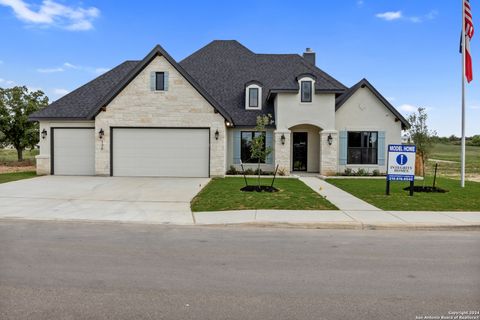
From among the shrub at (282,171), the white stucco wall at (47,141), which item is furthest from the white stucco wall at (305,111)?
the white stucco wall at (47,141)

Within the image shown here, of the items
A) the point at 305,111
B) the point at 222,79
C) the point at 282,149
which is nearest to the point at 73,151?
the point at 222,79

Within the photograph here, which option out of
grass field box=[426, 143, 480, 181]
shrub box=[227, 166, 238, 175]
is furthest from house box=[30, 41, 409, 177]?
grass field box=[426, 143, 480, 181]

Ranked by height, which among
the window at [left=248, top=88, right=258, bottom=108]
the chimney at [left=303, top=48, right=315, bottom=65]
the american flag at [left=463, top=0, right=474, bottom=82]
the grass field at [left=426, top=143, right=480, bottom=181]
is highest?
the chimney at [left=303, top=48, right=315, bottom=65]

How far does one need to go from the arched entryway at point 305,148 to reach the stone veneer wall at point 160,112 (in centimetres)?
538

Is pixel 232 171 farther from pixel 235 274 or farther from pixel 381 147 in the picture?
pixel 235 274

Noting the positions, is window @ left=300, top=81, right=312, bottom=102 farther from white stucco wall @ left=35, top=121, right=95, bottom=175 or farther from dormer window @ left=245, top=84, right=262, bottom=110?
white stucco wall @ left=35, top=121, right=95, bottom=175

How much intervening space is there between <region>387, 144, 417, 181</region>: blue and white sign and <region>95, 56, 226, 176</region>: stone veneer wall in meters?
9.14

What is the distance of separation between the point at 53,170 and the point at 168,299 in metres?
18.8

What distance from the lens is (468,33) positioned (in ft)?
51.2

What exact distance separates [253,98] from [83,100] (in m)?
10.3

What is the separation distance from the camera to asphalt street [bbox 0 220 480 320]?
3.99 m

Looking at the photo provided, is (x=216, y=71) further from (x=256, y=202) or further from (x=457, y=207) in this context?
(x=457, y=207)

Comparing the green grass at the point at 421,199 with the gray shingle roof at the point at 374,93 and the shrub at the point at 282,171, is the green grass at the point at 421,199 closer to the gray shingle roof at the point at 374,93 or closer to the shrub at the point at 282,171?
the shrub at the point at 282,171

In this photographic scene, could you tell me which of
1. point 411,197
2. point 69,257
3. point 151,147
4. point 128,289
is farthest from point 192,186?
point 128,289
